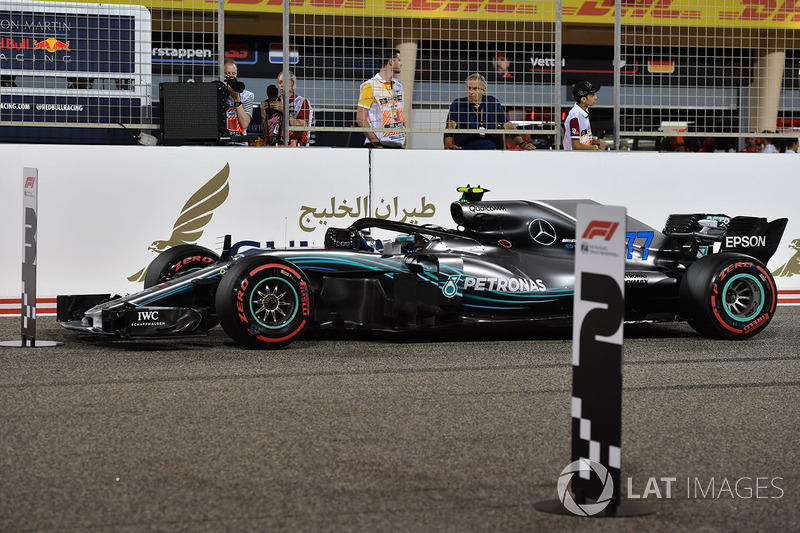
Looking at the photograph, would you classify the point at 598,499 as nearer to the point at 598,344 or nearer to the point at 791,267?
the point at 598,344

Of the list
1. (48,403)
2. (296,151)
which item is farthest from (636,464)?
(296,151)

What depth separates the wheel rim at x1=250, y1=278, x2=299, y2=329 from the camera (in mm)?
7008

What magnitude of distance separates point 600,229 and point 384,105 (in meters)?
7.51

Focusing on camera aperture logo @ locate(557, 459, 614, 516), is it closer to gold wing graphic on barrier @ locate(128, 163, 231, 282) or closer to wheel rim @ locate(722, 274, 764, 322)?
wheel rim @ locate(722, 274, 764, 322)

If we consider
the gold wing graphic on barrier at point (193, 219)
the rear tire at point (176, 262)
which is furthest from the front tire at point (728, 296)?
the gold wing graphic on barrier at point (193, 219)

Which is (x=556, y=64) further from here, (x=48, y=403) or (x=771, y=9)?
(x=48, y=403)

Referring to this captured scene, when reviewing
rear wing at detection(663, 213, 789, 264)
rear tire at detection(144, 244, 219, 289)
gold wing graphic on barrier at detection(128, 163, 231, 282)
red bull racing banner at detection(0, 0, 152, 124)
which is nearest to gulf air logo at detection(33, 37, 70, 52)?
red bull racing banner at detection(0, 0, 152, 124)

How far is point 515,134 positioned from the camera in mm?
11031

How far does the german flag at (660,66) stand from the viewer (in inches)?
435

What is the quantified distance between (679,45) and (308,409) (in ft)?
24.7

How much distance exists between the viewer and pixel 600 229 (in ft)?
11.4

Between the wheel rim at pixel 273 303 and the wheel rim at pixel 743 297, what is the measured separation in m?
3.16

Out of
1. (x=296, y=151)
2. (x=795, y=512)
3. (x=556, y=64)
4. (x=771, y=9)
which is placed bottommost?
(x=795, y=512)
